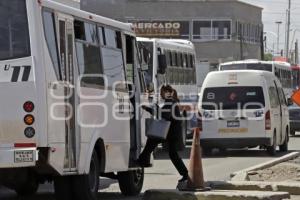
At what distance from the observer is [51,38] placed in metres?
11.1

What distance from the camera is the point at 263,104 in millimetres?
23438

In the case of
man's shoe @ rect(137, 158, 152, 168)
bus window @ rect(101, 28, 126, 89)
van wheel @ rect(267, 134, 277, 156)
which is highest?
bus window @ rect(101, 28, 126, 89)

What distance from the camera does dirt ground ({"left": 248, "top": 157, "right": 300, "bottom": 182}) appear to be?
16344mm

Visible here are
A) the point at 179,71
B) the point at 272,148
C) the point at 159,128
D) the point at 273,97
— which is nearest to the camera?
the point at 159,128

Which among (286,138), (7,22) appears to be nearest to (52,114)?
(7,22)

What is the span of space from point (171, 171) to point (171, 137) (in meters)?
5.64

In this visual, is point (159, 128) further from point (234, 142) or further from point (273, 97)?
point (273, 97)

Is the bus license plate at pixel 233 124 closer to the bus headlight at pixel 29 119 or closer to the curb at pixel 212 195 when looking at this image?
the curb at pixel 212 195

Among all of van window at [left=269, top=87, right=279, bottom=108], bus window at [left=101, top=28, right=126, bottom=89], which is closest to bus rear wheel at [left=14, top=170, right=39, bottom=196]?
bus window at [left=101, top=28, right=126, bottom=89]

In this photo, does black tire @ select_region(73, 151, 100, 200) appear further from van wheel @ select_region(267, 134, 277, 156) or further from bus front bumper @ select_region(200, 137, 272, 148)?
van wheel @ select_region(267, 134, 277, 156)

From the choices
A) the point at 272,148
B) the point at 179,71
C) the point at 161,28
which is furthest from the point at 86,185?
the point at 161,28

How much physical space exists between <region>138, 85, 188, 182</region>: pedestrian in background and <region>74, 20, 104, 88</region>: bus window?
1.60m

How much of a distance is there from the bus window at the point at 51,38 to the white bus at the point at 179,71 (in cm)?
1273

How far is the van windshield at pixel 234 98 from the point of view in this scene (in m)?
23.5
